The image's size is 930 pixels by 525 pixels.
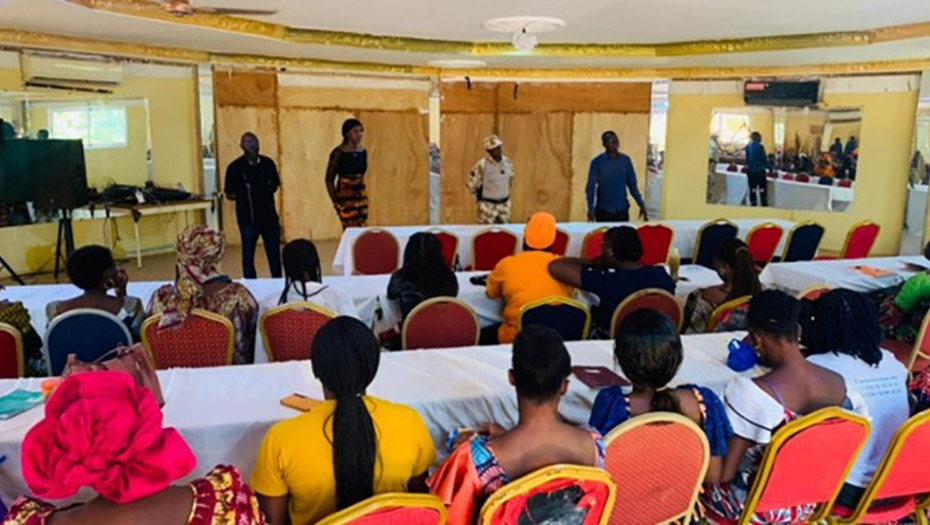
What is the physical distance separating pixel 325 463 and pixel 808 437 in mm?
1391

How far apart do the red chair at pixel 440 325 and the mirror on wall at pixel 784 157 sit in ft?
25.6

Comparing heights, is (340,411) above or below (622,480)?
above

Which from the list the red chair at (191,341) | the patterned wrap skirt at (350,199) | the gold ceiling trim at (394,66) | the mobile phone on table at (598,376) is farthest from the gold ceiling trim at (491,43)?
the mobile phone on table at (598,376)

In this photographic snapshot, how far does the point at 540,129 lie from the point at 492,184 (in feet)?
11.1

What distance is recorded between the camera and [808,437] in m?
2.13

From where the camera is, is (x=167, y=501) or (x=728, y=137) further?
(x=728, y=137)

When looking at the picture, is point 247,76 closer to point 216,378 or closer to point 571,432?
point 216,378

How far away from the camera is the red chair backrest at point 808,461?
83.4 inches

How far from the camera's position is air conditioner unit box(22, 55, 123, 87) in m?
7.16

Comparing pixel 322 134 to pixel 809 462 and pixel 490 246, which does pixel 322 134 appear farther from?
pixel 809 462

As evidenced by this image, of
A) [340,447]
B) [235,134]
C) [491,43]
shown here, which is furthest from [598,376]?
[235,134]

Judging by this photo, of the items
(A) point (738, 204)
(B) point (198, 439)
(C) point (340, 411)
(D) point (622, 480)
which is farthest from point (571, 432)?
(A) point (738, 204)

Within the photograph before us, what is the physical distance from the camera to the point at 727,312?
3580mm

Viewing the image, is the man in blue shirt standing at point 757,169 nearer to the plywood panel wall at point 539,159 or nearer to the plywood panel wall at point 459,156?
the plywood panel wall at point 539,159
